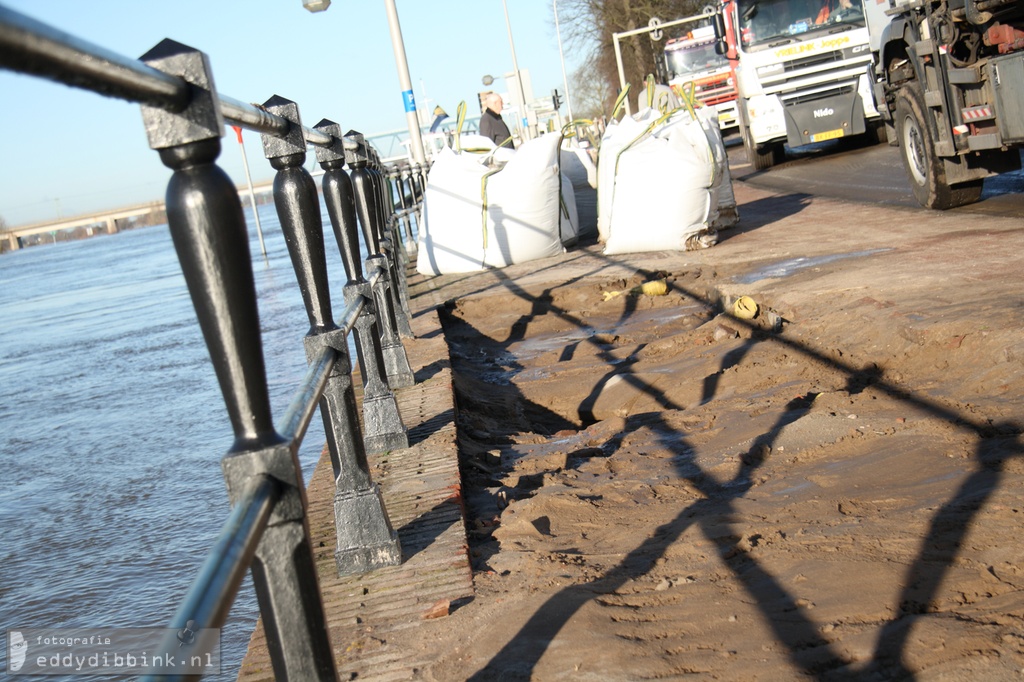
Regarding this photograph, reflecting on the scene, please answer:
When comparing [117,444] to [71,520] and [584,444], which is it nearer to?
[71,520]

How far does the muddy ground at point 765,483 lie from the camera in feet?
8.05

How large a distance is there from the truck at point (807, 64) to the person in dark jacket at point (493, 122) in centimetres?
426

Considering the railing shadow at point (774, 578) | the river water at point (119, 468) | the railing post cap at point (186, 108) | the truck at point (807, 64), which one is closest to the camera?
the railing post cap at point (186, 108)

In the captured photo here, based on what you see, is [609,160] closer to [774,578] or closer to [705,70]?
[774,578]

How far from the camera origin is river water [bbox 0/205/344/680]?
15.0ft

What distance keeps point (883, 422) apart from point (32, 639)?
3.52 m

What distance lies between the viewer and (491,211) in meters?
11.0

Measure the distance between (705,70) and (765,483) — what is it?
25514mm

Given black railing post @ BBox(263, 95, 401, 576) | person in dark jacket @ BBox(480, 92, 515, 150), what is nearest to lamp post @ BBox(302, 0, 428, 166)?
person in dark jacket @ BBox(480, 92, 515, 150)

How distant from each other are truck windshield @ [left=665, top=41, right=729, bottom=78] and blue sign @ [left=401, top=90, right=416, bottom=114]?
14.0 m

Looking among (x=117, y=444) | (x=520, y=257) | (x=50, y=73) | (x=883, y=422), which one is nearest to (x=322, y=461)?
(x=883, y=422)

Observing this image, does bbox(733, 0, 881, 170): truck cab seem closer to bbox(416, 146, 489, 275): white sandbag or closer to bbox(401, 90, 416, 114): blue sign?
bbox(401, 90, 416, 114): blue sign

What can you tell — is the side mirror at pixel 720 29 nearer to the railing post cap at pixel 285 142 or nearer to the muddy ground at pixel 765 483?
the muddy ground at pixel 765 483

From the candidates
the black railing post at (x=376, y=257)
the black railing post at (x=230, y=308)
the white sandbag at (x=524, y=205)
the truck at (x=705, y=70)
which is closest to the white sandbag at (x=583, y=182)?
the white sandbag at (x=524, y=205)
